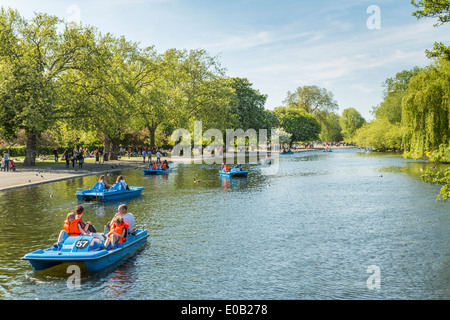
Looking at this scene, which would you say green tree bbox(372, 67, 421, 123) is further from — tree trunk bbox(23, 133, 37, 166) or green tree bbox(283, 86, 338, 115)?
tree trunk bbox(23, 133, 37, 166)

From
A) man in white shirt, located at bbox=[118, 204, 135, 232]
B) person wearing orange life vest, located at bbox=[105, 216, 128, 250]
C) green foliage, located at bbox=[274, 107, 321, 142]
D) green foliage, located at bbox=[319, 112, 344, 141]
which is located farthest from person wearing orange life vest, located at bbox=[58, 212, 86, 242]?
green foliage, located at bbox=[319, 112, 344, 141]

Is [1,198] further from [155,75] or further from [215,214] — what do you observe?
[155,75]

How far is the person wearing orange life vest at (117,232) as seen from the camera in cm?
1381

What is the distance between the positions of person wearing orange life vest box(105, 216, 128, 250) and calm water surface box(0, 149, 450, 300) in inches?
33.5

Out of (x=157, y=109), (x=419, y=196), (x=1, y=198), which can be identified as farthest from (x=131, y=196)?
(x=157, y=109)

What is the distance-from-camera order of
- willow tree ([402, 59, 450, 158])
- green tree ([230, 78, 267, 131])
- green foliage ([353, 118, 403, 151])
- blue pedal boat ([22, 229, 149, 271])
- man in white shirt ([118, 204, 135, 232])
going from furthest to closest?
green foliage ([353, 118, 403, 151]) → green tree ([230, 78, 267, 131]) → willow tree ([402, 59, 450, 158]) → man in white shirt ([118, 204, 135, 232]) → blue pedal boat ([22, 229, 149, 271])

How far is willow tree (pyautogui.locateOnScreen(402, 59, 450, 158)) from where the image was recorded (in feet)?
144

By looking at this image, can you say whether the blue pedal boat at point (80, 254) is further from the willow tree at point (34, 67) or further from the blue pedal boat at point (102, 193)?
the willow tree at point (34, 67)

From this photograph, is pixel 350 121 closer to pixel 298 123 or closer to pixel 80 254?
pixel 298 123

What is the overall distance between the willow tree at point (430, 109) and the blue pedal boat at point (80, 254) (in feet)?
133

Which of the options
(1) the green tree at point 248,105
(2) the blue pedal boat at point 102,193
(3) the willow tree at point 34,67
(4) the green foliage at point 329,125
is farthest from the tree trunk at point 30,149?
(4) the green foliage at point 329,125

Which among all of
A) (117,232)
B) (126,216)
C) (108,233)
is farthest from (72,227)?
(126,216)

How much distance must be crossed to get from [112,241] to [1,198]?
57.3 ft

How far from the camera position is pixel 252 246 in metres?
16.0
